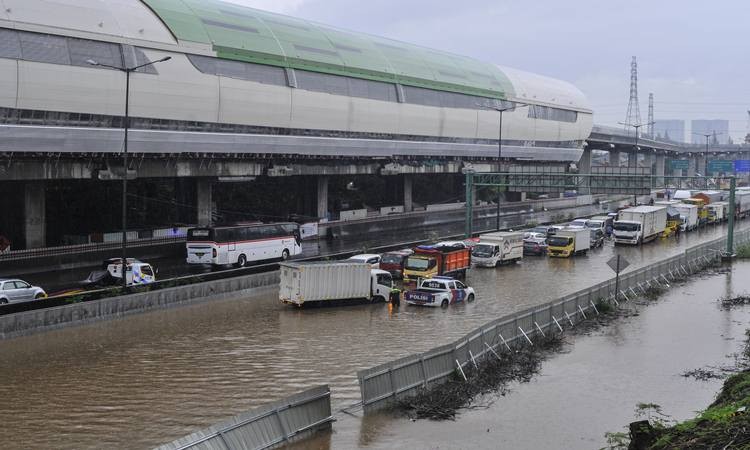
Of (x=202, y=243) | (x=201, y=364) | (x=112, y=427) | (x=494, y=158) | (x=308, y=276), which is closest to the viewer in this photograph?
(x=112, y=427)

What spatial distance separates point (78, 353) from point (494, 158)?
79.7m

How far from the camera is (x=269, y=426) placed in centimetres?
1750

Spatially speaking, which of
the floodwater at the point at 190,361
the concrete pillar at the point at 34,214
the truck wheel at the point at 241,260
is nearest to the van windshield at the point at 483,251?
the floodwater at the point at 190,361

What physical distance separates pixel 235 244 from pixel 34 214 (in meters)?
13.0

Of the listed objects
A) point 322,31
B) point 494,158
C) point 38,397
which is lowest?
point 38,397

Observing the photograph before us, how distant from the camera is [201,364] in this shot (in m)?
26.7

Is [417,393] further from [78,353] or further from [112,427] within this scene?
[78,353]

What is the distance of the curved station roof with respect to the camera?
197 ft

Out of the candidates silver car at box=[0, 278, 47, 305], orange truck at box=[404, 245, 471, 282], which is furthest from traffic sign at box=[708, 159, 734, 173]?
silver car at box=[0, 278, 47, 305]

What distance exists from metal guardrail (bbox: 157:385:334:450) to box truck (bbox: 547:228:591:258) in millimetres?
41305

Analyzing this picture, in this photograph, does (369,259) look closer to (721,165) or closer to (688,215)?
(688,215)

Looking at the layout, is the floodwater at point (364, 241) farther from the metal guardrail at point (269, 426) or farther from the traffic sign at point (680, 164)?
the metal guardrail at point (269, 426)

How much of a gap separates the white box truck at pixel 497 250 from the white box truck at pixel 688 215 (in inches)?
1179

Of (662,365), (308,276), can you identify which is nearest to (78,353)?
(308,276)
